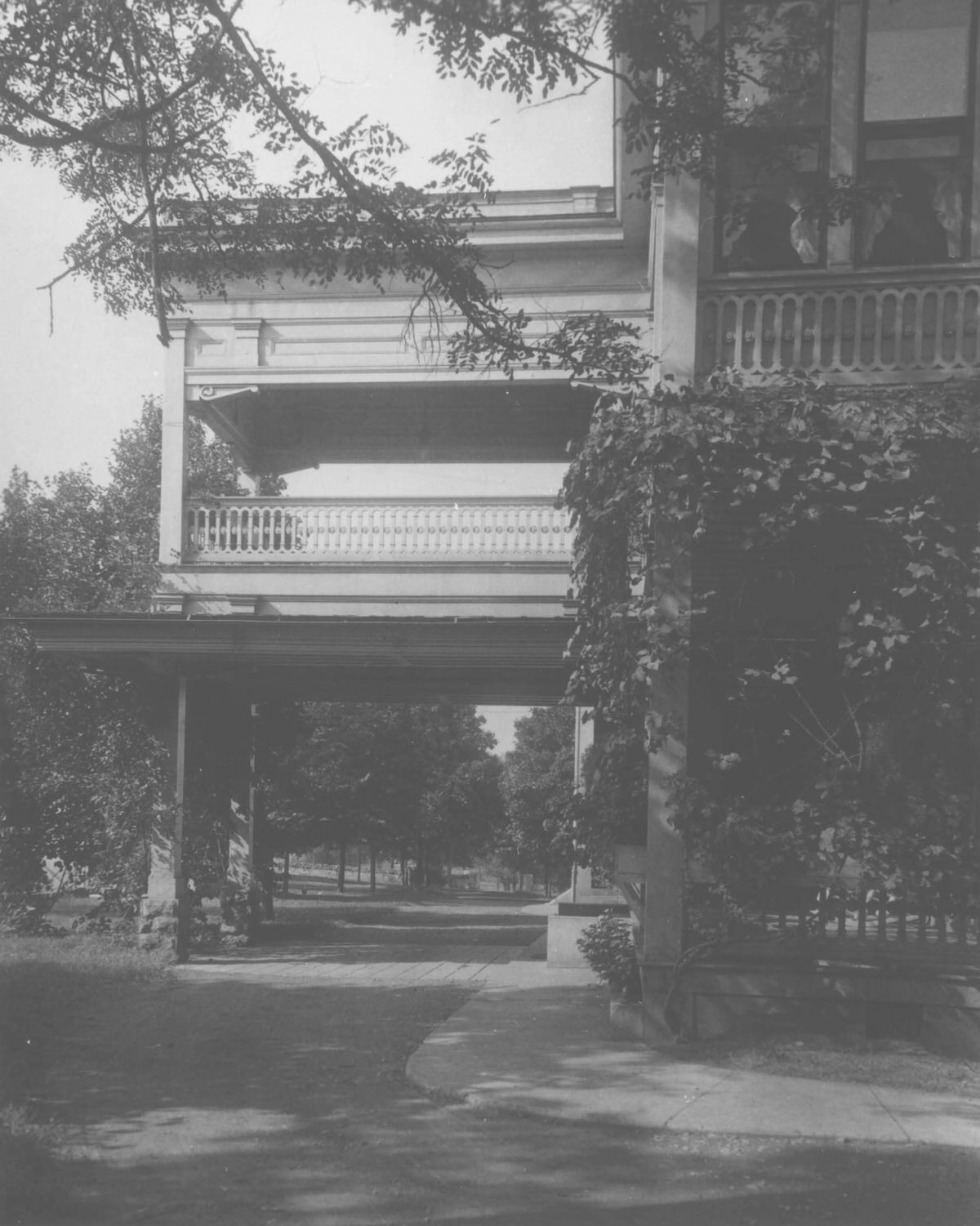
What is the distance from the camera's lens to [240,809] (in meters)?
15.5

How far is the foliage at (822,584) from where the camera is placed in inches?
299

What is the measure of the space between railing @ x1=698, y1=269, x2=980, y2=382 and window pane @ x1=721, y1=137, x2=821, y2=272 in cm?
45

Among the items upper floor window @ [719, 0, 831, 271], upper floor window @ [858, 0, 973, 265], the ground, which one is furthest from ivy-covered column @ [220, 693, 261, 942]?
upper floor window @ [858, 0, 973, 265]

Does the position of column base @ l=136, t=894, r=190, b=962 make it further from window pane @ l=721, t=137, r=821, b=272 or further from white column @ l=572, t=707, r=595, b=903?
window pane @ l=721, t=137, r=821, b=272

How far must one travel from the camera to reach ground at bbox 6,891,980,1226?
4758mm

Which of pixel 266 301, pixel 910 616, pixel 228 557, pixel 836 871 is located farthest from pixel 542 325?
pixel 836 871

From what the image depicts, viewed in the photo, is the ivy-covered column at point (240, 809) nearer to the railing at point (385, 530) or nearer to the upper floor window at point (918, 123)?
the railing at point (385, 530)

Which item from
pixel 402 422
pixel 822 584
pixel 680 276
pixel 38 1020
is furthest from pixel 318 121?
pixel 402 422

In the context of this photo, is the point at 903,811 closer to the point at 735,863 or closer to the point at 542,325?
the point at 735,863

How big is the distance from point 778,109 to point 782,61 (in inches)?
12.4

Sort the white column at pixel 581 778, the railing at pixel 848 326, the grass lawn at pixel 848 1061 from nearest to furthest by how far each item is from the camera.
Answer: the grass lawn at pixel 848 1061 → the railing at pixel 848 326 → the white column at pixel 581 778

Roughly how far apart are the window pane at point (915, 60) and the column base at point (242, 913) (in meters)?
10.9

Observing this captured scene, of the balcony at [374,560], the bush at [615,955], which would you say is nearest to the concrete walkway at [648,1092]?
the bush at [615,955]

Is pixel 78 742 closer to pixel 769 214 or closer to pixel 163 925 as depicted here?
pixel 163 925
